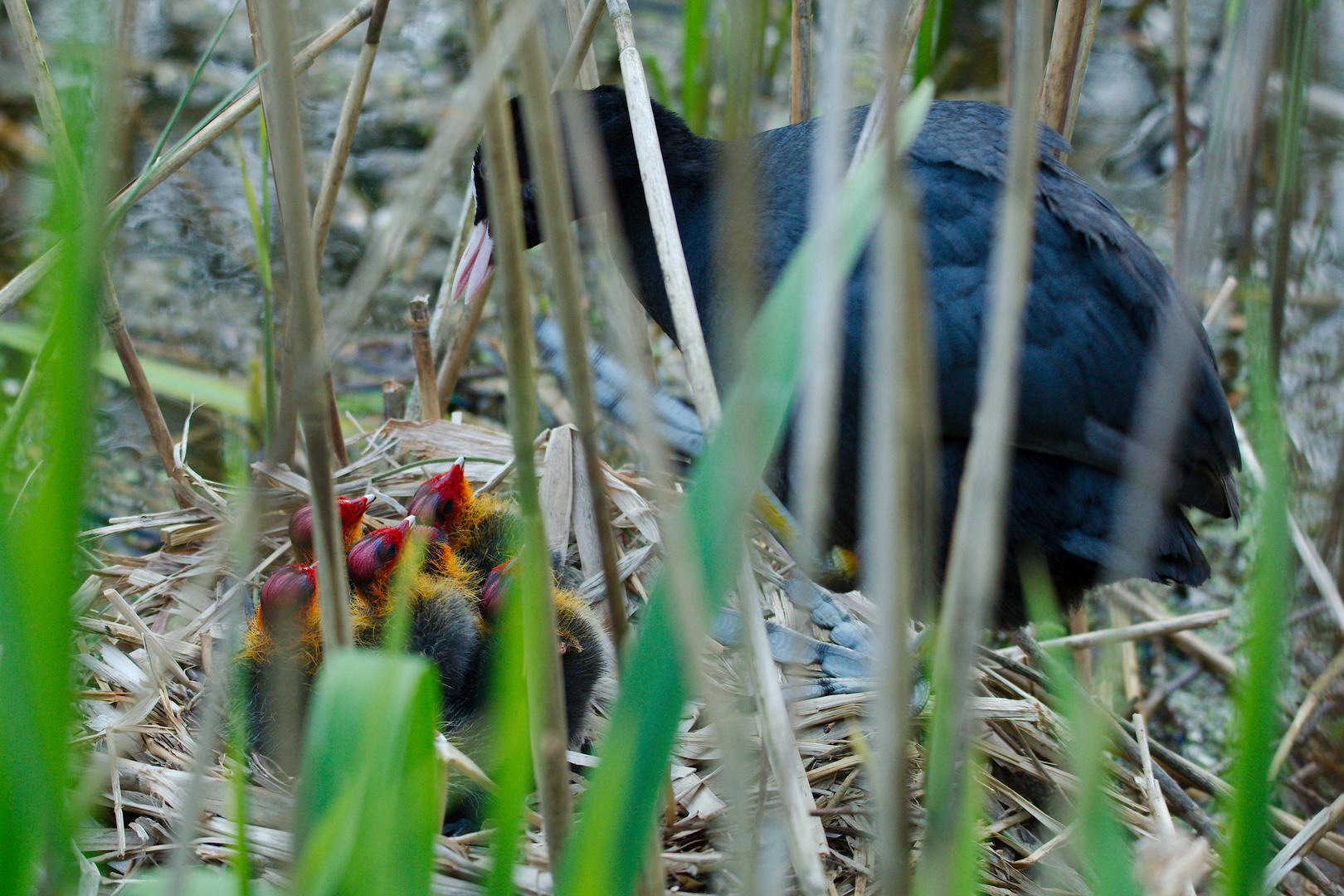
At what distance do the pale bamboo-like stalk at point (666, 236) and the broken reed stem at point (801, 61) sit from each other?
0.41m

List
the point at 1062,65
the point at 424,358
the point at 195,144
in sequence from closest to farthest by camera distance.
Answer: the point at 195,144, the point at 1062,65, the point at 424,358

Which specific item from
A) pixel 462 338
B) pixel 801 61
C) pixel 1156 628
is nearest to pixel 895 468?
pixel 801 61

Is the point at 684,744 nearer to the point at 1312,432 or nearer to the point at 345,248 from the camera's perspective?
the point at 1312,432

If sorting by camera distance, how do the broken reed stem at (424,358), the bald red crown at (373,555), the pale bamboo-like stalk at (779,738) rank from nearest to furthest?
the pale bamboo-like stalk at (779,738)
the bald red crown at (373,555)
the broken reed stem at (424,358)

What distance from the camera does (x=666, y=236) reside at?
105 centimetres

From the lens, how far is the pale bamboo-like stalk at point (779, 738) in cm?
77

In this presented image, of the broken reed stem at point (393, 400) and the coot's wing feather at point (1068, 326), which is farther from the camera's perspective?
the broken reed stem at point (393, 400)

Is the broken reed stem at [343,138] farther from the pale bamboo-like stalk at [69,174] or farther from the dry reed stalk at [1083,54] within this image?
the dry reed stalk at [1083,54]

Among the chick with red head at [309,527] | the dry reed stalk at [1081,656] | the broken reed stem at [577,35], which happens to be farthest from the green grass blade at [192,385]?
the dry reed stalk at [1081,656]

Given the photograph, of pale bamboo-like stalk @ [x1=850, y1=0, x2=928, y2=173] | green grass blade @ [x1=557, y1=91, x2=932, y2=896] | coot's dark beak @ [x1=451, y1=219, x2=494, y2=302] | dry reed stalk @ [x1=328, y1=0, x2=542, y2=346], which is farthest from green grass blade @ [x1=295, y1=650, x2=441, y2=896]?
coot's dark beak @ [x1=451, y1=219, x2=494, y2=302]

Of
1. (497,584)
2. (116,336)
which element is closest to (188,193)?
(116,336)

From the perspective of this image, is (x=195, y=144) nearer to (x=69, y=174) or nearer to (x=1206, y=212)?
(x=69, y=174)

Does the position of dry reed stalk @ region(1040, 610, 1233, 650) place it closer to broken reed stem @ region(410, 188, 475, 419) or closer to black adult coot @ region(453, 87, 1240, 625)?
black adult coot @ region(453, 87, 1240, 625)

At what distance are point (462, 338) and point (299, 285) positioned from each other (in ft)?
4.82
